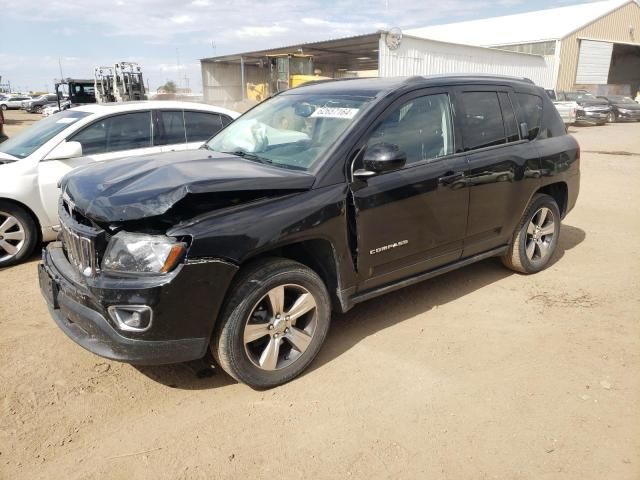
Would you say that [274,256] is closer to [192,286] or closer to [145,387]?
[192,286]

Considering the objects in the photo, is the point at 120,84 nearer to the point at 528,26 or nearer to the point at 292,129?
the point at 292,129

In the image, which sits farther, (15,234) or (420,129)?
(15,234)

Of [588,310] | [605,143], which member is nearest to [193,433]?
[588,310]

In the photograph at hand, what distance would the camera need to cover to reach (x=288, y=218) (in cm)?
289

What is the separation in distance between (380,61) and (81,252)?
18.7 metres

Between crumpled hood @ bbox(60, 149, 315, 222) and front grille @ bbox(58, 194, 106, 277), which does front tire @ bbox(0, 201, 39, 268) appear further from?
front grille @ bbox(58, 194, 106, 277)

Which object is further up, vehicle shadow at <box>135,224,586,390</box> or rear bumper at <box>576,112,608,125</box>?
rear bumper at <box>576,112,608,125</box>

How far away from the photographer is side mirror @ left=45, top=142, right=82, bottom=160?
5.19 meters

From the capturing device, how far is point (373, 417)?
282cm

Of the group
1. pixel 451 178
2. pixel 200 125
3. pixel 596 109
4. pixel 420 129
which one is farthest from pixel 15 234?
pixel 596 109

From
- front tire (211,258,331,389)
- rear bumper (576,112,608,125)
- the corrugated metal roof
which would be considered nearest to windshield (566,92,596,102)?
rear bumper (576,112,608,125)

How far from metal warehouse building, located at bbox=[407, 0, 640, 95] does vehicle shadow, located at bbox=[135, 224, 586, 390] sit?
33390mm

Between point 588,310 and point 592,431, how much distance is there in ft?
5.77

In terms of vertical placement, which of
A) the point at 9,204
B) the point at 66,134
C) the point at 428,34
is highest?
the point at 428,34
